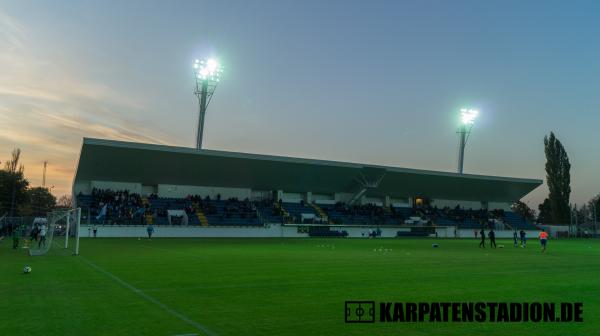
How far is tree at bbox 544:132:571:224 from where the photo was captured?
91.2m

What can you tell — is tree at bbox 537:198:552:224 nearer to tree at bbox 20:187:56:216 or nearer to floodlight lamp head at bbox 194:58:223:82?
floodlight lamp head at bbox 194:58:223:82

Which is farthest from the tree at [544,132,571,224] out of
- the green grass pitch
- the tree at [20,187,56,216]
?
the tree at [20,187,56,216]

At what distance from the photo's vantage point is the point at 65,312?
9.52m

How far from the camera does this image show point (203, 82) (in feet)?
183

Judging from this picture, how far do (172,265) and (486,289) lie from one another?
12917mm

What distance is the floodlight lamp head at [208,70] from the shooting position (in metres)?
55.8

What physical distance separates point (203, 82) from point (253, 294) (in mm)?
46780

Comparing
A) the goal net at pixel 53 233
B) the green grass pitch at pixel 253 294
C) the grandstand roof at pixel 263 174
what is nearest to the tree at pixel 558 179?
the grandstand roof at pixel 263 174

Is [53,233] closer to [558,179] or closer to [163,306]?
[163,306]

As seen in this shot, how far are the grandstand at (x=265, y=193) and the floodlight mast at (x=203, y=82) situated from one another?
3285 millimetres

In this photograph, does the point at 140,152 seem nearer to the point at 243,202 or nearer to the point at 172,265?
the point at 243,202

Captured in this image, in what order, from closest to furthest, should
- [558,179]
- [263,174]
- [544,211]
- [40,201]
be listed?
[263,174] → [558,179] → [40,201] → [544,211]

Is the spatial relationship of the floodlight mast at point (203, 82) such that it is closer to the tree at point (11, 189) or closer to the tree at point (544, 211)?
the tree at point (11, 189)

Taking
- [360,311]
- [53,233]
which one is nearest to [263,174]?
[53,233]
